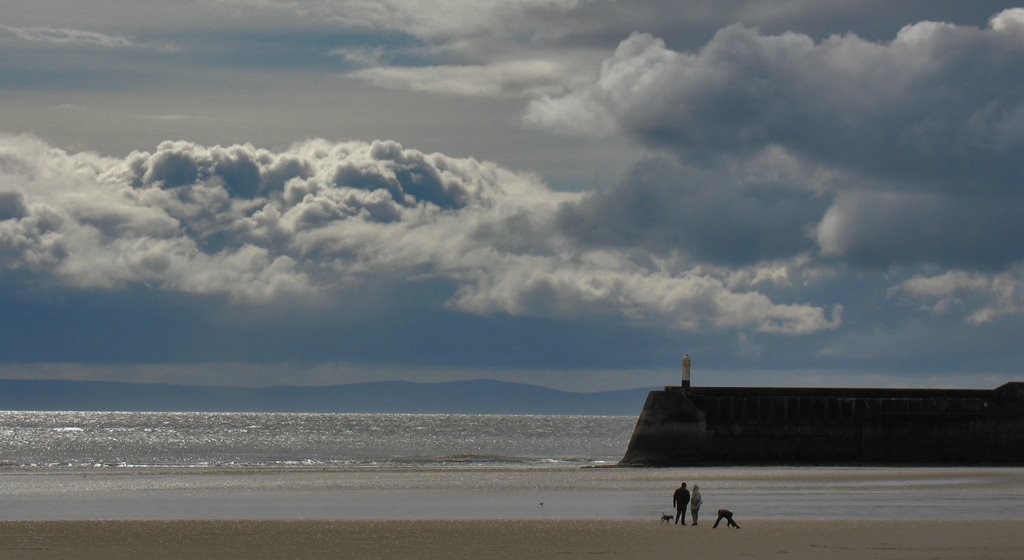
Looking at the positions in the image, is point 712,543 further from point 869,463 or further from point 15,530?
point 869,463

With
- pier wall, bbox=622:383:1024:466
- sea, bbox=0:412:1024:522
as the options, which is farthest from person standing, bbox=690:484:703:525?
pier wall, bbox=622:383:1024:466

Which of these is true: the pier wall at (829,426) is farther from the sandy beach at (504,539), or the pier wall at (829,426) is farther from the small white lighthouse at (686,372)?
the sandy beach at (504,539)

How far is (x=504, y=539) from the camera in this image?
1190 inches

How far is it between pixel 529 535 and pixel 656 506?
8.84 m

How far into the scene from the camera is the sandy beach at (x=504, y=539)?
1075 inches

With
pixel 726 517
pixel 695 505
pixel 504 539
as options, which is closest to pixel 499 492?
pixel 695 505

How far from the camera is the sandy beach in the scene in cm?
2731

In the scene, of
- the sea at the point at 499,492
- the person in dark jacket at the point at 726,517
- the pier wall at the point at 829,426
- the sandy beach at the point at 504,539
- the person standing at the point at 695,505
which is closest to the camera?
the sandy beach at the point at 504,539

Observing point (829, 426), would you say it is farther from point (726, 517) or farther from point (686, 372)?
point (726, 517)

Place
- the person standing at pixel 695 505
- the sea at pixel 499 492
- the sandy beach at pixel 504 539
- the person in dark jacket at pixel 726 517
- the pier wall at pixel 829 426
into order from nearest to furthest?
the sandy beach at pixel 504 539, the person in dark jacket at pixel 726 517, the person standing at pixel 695 505, the sea at pixel 499 492, the pier wall at pixel 829 426

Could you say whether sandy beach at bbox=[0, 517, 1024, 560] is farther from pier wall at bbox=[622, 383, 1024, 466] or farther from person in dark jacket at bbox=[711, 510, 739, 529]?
pier wall at bbox=[622, 383, 1024, 466]

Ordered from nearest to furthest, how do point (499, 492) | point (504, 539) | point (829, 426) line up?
point (504, 539) < point (499, 492) < point (829, 426)

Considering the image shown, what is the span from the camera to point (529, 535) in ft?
101

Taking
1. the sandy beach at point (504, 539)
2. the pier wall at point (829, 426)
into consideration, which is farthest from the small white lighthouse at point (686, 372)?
the sandy beach at point (504, 539)
